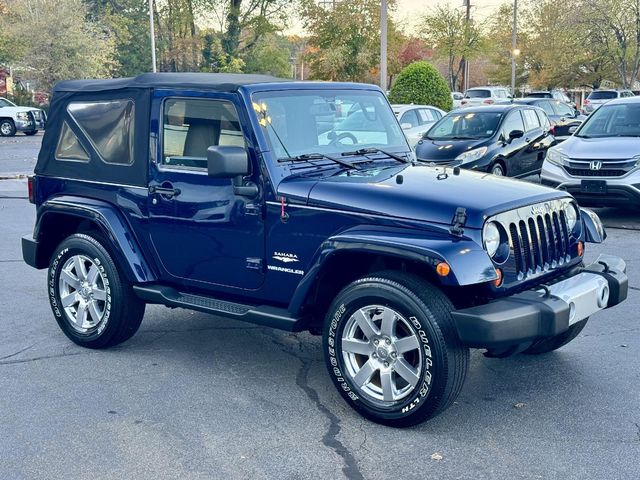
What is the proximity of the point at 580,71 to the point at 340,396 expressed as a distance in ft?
162

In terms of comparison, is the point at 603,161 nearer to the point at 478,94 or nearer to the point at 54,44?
the point at 478,94

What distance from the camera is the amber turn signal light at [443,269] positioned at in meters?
4.02

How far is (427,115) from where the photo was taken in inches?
750

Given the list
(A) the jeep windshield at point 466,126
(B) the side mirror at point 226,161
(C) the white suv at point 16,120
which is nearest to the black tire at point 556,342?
(B) the side mirror at point 226,161

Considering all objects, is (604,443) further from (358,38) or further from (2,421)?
(358,38)

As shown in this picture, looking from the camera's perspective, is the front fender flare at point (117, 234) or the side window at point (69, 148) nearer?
the front fender flare at point (117, 234)

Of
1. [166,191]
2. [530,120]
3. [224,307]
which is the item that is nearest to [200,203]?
[166,191]

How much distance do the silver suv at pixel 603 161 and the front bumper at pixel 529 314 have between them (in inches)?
254

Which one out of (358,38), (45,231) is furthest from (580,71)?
(45,231)

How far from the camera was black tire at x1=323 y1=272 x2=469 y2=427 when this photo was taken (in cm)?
414

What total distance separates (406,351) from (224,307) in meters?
1.33

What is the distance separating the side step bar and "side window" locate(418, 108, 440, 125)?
14057 millimetres

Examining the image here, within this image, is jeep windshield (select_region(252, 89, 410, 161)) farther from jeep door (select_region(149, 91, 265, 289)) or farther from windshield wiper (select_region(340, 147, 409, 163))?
jeep door (select_region(149, 91, 265, 289))

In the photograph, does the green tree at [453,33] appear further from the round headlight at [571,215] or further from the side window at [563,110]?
the round headlight at [571,215]
